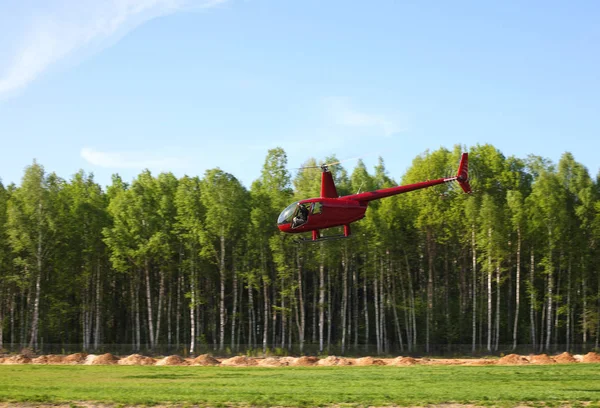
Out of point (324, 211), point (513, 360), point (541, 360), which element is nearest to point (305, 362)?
point (513, 360)

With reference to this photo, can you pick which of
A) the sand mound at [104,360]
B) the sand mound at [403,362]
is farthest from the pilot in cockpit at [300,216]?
the sand mound at [104,360]

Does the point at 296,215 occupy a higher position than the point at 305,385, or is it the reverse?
the point at 296,215

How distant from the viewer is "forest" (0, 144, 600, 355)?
197 feet

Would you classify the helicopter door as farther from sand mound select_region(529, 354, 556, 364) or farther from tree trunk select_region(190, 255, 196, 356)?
tree trunk select_region(190, 255, 196, 356)

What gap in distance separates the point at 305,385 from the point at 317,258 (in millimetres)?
27487

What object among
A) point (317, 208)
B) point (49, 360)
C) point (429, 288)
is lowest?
point (49, 360)

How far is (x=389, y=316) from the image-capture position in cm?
6744

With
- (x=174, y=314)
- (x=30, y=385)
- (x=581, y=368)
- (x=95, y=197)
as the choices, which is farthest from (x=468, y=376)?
(x=95, y=197)

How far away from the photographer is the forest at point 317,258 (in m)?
60.0

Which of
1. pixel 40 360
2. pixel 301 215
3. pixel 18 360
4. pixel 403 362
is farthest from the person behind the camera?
pixel 40 360

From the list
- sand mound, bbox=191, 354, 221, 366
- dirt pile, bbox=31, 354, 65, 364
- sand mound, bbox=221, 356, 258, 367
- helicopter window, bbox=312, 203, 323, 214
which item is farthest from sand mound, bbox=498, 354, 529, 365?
dirt pile, bbox=31, 354, 65, 364

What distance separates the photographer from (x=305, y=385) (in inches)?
1271

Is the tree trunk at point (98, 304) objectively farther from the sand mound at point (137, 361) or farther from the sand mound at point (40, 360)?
the sand mound at point (137, 361)

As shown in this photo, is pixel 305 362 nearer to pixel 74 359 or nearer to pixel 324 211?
pixel 74 359
